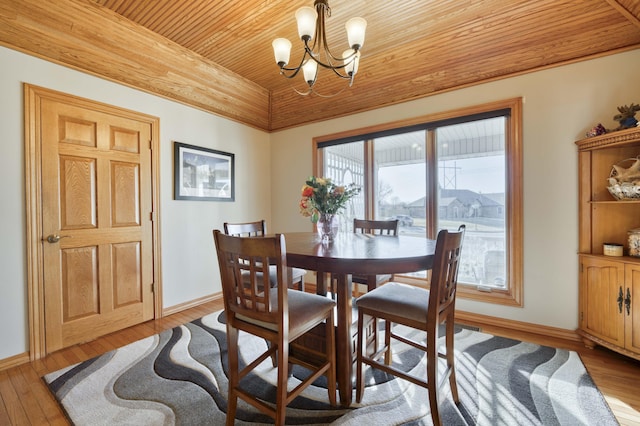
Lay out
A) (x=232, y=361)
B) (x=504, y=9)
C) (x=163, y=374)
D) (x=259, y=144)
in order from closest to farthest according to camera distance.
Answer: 1. (x=232, y=361)
2. (x=163, y=374)
3. (x=504, y=9)
4. (x=259, y=144)

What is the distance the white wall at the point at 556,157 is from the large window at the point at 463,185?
0.10 meters

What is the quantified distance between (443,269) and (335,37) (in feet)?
7.64

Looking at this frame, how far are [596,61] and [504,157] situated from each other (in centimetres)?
94

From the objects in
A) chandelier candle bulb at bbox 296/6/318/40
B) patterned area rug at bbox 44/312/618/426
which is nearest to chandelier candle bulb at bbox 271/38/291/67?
chandelier candle bulb at bbox 296/6/318/40

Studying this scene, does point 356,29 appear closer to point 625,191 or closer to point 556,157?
point 556,157

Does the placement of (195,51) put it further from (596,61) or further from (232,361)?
(596,61)

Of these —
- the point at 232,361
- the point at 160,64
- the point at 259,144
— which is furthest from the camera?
the point at 259,144

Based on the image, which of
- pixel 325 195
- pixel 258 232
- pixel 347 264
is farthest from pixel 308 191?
pixel 258 232

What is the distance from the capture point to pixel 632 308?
1855 mm

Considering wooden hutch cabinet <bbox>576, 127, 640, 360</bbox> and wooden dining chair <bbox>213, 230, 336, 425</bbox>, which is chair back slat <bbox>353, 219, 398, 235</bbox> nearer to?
wooden dining chair <bbox>213, 230, 336, 425</bbox>

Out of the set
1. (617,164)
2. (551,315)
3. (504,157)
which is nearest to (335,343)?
(551,315)

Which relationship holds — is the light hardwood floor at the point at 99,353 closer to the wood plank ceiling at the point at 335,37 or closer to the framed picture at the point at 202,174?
the framed picture at the point at 202,174

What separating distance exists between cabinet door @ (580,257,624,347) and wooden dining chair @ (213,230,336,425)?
82.3 inches

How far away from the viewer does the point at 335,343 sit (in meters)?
1.61
